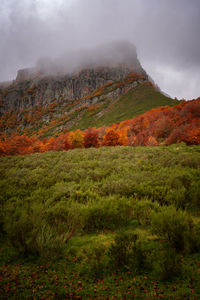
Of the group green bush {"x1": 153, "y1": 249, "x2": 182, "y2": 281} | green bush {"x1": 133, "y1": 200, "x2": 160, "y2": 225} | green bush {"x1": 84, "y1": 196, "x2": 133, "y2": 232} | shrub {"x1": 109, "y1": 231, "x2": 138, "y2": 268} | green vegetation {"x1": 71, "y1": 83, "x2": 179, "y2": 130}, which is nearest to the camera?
green bush {"x1": 153, "y1": 249, "x2": 182, "y2": 281}

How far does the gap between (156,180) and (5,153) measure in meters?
45.8

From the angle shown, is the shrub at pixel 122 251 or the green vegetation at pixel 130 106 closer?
the shrub at pixel 122 251

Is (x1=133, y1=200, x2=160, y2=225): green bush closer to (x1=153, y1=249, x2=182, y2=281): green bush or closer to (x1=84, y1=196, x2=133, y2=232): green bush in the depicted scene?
(x1=84, y1=196, x2=133, y2=232): green bush

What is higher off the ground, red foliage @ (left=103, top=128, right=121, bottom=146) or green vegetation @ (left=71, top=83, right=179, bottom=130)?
green vegetation @ (left=71, top=83, right=179, bottom=130)

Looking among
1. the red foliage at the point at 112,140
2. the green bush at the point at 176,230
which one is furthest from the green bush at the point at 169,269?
the red foliage at the point at 112,140

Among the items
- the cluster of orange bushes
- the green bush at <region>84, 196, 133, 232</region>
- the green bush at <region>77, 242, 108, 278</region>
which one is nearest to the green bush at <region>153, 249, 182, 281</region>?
the green bush at <region>77, 242, 108, 278</region>

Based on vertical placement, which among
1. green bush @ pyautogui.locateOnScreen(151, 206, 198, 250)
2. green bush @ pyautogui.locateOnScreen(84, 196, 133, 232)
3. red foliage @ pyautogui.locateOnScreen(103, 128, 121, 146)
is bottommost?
green bush @ pyautogui.locateOnScreen(84, 196, 133, 232)

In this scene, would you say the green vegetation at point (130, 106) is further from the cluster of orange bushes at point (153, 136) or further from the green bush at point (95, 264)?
the green bush at point (95, 264)

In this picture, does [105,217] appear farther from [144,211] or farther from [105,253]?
[105,253]

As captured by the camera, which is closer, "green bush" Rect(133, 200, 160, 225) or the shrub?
the shrub

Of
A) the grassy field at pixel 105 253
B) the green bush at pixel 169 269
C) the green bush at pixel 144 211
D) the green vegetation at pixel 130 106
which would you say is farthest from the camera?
the green vegetation at pixel 130 106

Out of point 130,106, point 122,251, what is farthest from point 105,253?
A: point 130,106

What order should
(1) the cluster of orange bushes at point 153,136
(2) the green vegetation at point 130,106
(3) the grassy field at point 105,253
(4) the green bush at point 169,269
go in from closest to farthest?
(3) the grassy field at point 105,253 → (4) the green bush at point 169,269 → (1) the cluster of orange bushes at point 153,136 → (2) the green vegetation at point 130,106

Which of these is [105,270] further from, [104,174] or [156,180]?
[104,174]
